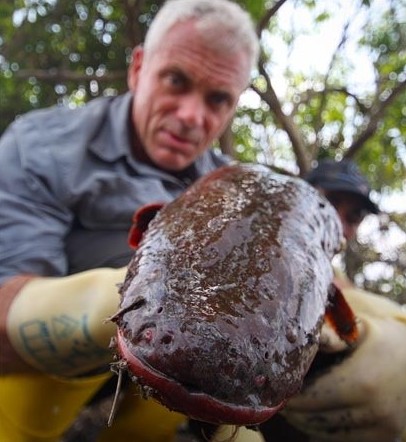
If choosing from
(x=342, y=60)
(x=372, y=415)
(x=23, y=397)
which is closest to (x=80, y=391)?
(x=23, y=397)

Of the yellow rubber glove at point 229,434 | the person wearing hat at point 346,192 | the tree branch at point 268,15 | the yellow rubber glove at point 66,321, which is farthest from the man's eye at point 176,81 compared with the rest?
the tree branch at point 268,15

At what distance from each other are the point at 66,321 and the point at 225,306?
70 cm

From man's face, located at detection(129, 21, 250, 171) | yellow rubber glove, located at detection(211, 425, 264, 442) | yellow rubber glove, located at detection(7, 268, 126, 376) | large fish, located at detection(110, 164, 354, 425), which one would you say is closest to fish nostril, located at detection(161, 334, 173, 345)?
large fish, located at detection(110, 164, 354, 425)

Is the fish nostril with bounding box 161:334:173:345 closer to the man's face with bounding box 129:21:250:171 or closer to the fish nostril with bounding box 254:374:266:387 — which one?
the fish nostril with bounding box 254:374:266:387

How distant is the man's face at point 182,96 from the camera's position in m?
2.25

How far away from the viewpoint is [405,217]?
23.4 ft

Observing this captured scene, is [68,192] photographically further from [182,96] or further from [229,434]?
[229,434]

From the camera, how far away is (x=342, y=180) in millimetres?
3951

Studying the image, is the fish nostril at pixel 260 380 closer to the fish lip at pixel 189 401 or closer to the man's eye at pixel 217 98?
the fish lip at pixel 189 401

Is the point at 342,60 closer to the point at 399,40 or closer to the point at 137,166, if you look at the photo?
the point at 399,40

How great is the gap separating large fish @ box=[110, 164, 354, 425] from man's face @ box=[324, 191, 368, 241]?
2.76 meters

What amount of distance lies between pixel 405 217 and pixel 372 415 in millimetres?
5883

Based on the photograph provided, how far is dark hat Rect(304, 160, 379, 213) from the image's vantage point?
3936 mm

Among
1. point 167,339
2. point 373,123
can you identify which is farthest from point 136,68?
point 373,123
